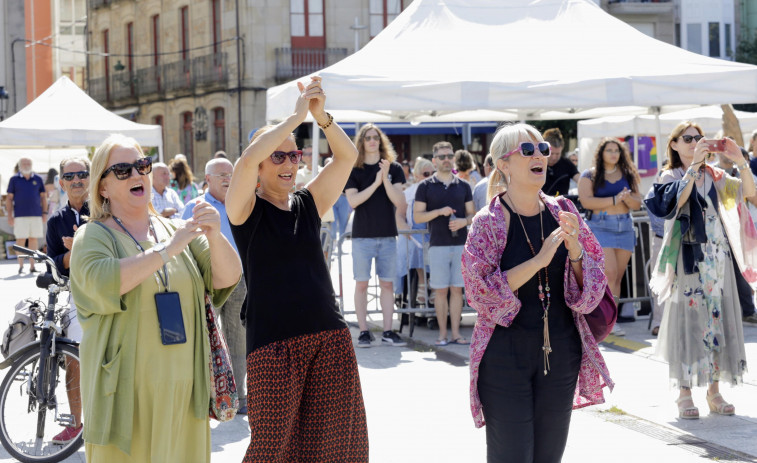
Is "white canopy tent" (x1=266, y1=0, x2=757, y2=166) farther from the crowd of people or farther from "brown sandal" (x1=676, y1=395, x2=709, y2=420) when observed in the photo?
the crowd of people

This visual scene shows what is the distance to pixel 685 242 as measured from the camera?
6.90 meters

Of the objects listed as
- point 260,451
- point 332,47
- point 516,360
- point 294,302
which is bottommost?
point 260,451

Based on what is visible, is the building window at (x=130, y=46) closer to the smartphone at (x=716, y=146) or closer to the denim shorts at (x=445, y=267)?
the denim shorts at (x=445, y=267)

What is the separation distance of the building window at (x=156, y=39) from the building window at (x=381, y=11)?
9.39 metres

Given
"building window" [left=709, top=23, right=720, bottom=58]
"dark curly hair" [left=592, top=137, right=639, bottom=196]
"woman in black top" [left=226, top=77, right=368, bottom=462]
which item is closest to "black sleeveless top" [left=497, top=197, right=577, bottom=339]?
"woman in black top" [left=226, top=77, right=368, bottom=462]

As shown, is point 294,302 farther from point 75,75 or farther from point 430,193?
point 75,75

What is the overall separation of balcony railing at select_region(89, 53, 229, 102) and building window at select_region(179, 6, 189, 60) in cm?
39

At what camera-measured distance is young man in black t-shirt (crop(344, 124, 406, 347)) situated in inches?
397

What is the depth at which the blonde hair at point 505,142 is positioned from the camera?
4.51m

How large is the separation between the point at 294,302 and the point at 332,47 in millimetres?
33219

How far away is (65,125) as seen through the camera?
17.9 metres

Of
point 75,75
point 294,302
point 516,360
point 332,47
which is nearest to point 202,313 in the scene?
point 294,302

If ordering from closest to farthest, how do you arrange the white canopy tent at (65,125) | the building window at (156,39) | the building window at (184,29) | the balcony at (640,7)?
1. the white canopy tent at (65,125)
2. the balcony at (640,7)
3. the building window at (184,29)
4. the building window at (156,39)

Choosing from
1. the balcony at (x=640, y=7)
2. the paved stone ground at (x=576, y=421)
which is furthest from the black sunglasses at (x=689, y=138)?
the balcony at (x=640, y=7)
